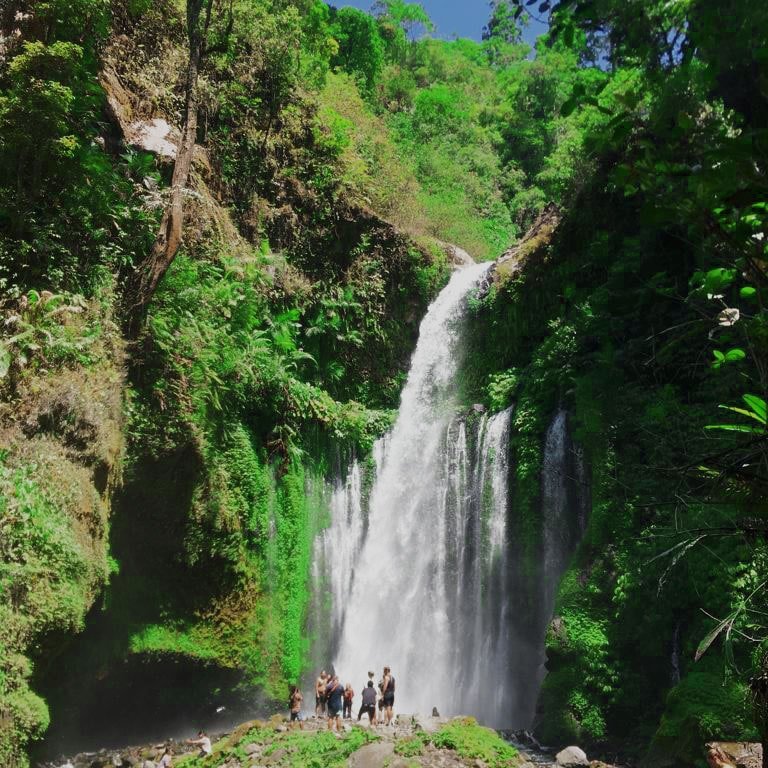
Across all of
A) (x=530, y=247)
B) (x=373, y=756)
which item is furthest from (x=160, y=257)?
(x=530, y=247)

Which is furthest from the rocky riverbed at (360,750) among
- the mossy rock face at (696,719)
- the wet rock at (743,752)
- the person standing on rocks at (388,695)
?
the wet rock at (743,752)

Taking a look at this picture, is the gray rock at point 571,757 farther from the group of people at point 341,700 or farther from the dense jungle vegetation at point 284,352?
the group of people at point 341,700

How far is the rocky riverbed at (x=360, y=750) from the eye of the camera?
8656mm

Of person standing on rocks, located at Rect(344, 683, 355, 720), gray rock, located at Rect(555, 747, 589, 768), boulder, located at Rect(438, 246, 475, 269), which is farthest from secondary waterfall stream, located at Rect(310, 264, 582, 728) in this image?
boulder, located at Rect(438, 246, 475, 269)

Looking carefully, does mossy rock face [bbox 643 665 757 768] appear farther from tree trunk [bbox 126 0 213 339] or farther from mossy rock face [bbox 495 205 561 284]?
mossy rock face [bbox 495 205 561 284]

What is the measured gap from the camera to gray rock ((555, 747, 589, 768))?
888 centimetres

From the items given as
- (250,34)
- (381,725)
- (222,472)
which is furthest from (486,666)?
(250,34)

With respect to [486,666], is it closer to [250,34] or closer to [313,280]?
[313,280]

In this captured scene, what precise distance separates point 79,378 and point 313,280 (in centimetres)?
843

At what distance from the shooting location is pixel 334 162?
60.5 feet

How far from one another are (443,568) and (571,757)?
5.53 m

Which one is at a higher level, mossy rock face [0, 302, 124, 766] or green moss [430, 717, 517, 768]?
mossy rock face [0, 302, 124, 766]

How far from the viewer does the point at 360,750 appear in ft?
29.6

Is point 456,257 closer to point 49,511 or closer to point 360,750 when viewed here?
point 360,750
